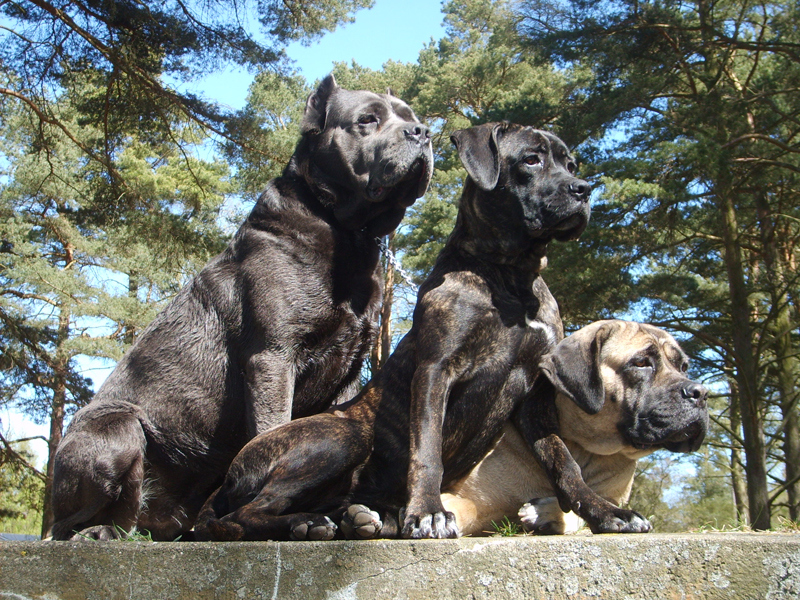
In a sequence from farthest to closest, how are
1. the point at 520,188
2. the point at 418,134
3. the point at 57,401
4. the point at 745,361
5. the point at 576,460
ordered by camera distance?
the point at 57,401
the point at 745,361
the point at 418,134
the point at 520,188
the point at 576,460

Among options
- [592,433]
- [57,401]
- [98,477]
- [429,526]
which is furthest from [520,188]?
[57,401]

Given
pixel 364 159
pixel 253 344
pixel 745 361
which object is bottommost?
pixel 253 344

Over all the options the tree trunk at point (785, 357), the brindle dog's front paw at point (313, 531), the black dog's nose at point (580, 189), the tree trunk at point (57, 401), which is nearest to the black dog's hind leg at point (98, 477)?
the brindle dog's front paw at point (313, 531)

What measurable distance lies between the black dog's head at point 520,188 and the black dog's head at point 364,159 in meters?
0.39

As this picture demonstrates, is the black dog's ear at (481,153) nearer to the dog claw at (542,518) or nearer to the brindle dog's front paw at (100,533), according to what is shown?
the dog claw at (542,518)

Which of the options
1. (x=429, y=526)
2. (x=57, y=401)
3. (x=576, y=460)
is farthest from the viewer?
(x=57, y=401)

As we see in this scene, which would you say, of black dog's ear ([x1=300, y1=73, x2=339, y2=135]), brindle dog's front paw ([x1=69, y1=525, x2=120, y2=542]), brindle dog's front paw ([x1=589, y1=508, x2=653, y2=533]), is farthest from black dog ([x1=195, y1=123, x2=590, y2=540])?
black dog's ear ([x1=300, y1=73, x2=339, y2=135])

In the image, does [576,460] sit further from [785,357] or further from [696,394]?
[785,357]

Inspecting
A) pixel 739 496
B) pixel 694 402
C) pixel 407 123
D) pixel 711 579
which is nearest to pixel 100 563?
pixel 711 579

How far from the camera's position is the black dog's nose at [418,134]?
13.1 feet

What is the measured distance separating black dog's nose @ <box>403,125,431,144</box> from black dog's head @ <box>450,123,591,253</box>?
0.32 meters

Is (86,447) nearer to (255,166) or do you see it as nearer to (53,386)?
(255,166)

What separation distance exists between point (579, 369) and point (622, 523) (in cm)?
74

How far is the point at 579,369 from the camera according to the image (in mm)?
3219
